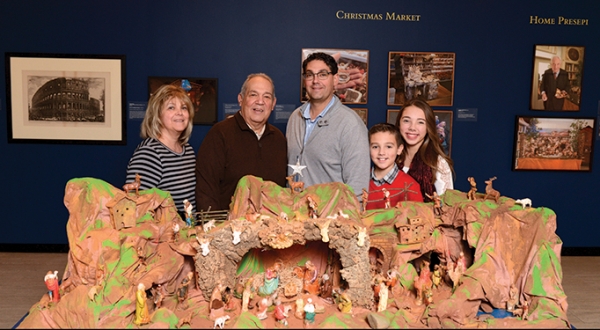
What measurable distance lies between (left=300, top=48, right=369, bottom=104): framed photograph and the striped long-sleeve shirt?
279cm

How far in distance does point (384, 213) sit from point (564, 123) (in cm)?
427

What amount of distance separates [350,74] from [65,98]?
3901 mm

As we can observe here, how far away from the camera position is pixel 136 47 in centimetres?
623

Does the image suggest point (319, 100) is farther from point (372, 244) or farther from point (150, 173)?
point (150, 173)

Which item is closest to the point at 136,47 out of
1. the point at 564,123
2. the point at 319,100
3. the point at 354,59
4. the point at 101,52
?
the point at 101,52

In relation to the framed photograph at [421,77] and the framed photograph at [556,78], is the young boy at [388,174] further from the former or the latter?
the framed photograph at [556,78]

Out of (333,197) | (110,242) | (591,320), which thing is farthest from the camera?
(591,320)

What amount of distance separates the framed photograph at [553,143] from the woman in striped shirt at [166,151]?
15.7 feet

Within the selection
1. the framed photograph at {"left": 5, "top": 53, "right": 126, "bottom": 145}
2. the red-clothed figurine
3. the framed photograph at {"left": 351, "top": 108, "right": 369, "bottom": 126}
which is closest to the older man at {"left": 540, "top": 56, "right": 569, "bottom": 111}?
the framed photograph at {"left": 351, "top": 108, "right": 369, "bottom": 126}

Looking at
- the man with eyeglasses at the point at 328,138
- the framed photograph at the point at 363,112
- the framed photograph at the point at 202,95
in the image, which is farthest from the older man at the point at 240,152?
the framed photograph at the point at 363,112

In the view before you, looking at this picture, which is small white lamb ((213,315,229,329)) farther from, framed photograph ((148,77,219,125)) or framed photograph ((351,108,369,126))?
framed photograph ((351,108,369,126))

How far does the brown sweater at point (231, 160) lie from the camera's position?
3791 mm

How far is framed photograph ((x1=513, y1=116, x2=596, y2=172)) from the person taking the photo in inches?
256

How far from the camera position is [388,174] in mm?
4145
